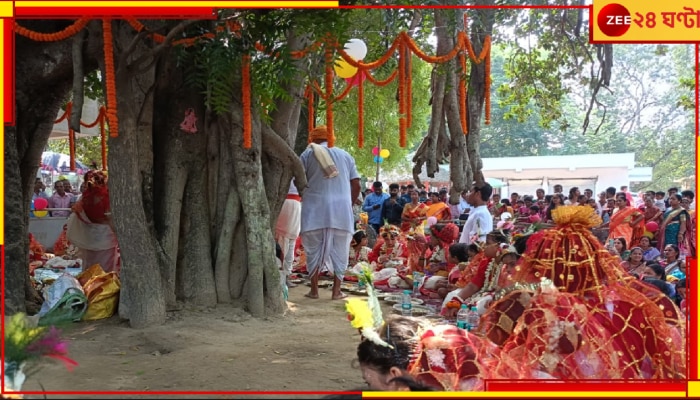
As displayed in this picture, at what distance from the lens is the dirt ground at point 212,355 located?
322 centimetres

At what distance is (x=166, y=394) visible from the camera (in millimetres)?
2977

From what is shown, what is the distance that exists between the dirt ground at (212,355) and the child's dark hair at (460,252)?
164 centimetres

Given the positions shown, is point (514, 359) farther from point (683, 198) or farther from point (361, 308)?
point (683, 198)

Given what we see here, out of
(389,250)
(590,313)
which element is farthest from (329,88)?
(389,250)

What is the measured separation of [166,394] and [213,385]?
32 cm

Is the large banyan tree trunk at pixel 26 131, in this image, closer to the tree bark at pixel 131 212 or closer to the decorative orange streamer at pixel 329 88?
the tree bark at pixel 131 212

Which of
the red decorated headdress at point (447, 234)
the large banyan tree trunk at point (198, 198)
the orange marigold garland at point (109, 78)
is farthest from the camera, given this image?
the red decorated headdress at point (447, 234)

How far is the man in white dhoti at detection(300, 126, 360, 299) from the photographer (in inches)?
236

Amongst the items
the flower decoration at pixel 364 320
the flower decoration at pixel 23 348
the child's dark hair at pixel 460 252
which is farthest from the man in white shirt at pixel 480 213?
the flower decoration at pixel 23 348

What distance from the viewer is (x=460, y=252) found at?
6219 mm

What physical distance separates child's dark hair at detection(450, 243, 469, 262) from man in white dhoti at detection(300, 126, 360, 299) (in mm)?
1095

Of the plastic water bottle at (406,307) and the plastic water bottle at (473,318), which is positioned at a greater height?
the plastic water bottle at (473,318)

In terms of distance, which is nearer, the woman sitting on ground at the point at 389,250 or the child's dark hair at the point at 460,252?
Result: the child's dark hair at the point at 460,252

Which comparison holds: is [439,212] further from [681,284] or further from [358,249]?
[681,284]
